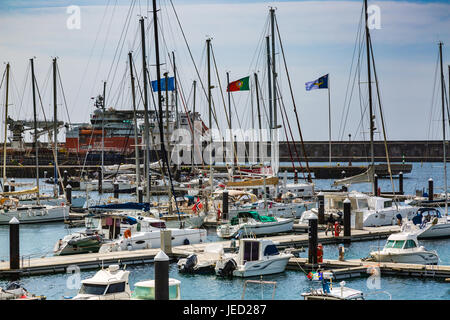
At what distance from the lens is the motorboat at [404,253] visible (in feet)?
84.8

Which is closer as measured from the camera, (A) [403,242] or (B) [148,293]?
(B) [148,293]

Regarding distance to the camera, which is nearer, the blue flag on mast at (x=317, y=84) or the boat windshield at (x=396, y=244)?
the boat windshield at (x=396, y=244)

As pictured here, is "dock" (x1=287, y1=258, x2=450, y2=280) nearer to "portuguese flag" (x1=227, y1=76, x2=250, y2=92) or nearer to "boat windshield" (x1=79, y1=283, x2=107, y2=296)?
"boat windshield" (x1=79, y1=283, x2=107, y2=296)

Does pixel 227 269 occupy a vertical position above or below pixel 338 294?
below

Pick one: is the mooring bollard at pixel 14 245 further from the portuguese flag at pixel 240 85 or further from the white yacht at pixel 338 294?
the portuguese flag at pixel 240 85

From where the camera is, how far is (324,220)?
37.6m

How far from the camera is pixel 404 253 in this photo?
25.8m

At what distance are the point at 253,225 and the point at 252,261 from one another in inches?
377

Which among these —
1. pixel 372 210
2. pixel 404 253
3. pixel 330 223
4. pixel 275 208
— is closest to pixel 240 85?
pixel 275 208

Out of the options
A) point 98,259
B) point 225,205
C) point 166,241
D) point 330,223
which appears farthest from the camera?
point 225,205

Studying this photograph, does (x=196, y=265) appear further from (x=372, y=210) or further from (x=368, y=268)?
(x=372, y=210)

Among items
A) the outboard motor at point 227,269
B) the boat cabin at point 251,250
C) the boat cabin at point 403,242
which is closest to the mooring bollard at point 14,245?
the outboard motor at point 227,269

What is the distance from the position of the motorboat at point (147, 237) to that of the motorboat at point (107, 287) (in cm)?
1100

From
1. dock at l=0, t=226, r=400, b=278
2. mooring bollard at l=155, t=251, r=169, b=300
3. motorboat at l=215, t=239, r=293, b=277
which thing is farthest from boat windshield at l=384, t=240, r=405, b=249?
mooring bollard at l=155, t=251, r=169, b=300
